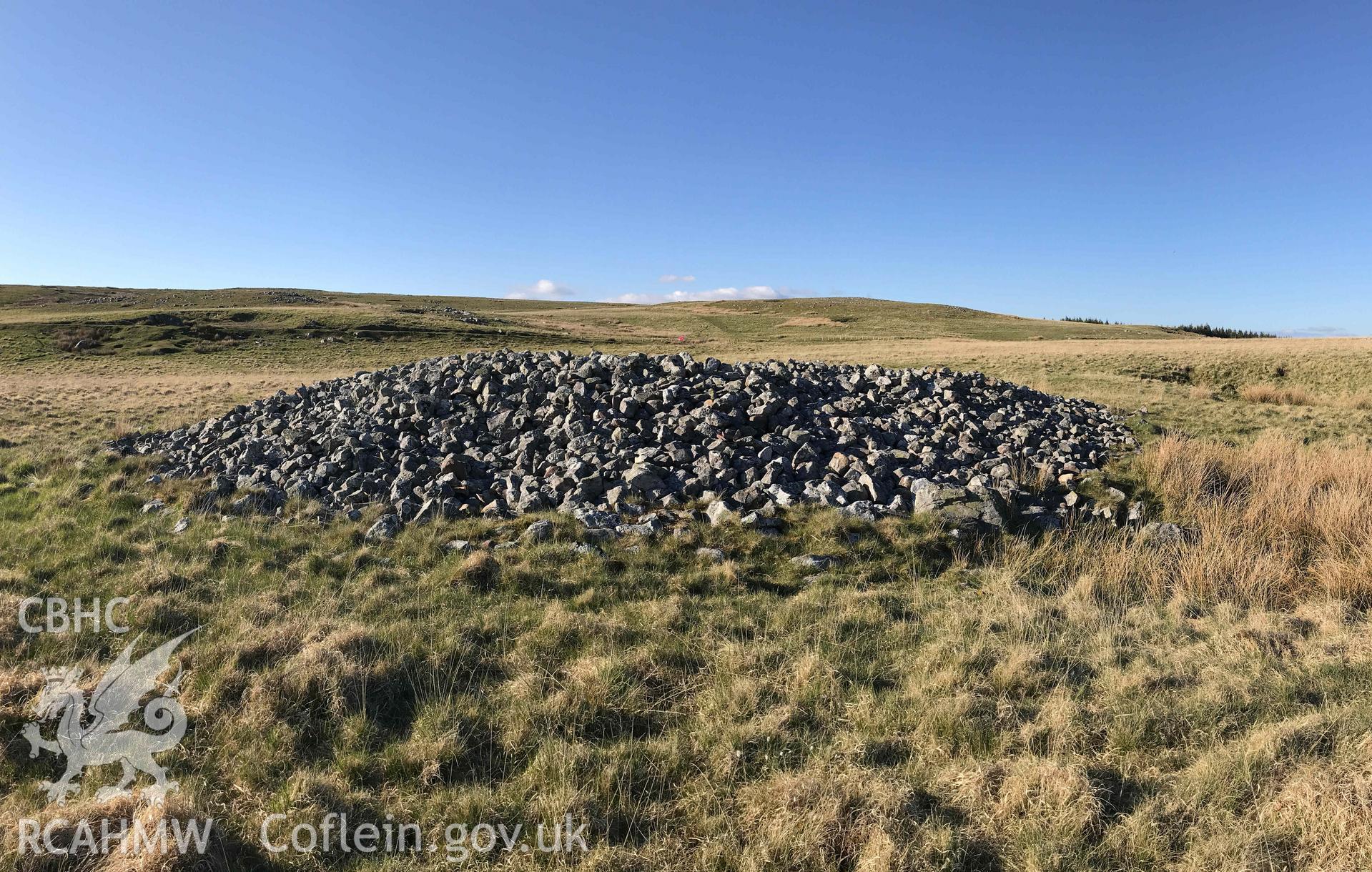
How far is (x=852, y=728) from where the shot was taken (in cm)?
459

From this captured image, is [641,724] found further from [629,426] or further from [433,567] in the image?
[629,426]

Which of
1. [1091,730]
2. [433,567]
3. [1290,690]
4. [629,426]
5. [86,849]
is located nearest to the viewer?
[86,849]

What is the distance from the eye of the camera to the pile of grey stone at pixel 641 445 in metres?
9.23

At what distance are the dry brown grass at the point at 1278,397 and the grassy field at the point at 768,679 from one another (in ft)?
47.8

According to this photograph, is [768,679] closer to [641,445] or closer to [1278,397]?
[641,445]

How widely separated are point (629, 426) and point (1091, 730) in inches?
316

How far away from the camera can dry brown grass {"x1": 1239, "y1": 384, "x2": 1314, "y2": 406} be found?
22594 mm

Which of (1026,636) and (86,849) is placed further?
(1026,636)

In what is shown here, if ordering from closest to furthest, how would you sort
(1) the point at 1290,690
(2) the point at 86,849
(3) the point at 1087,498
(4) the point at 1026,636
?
1. (2) the point at 86,849
2. (1) the point at 1290,690
3. (4) the point at 1026,636
4. (3) the point at 1087,498

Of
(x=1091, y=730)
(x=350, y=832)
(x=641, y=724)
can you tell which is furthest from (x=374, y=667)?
(x=1091, y=730)

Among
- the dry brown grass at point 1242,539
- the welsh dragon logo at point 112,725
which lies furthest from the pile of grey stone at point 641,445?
the welsh dragon logo at point 112,725

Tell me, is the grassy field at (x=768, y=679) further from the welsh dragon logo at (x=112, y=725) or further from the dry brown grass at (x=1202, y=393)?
the dry brown grass at (x=1202, y=393)

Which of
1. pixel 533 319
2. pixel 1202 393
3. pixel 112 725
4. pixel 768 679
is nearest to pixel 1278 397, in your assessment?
pixel 1202 393

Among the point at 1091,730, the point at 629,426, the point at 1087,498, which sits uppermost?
the point at 629,426
